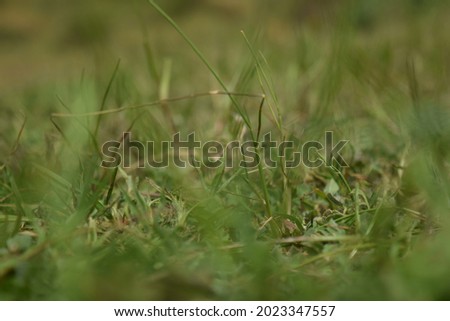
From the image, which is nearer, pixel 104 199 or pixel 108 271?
pixel 108 271

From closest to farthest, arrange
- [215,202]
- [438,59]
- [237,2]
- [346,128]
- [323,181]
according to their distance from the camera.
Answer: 1. [215,202]
2. [323,181]
3. [346,128]
4. [438,59]
5. [237,2]

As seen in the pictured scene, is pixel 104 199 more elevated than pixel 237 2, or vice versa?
pixel 104 199

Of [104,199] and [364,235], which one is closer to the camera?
[364,235]

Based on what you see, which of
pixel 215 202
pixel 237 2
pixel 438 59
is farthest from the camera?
pixel 237 2

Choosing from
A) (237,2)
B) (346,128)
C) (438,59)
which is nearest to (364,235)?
(346,128)

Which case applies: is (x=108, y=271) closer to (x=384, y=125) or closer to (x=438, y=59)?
(x=384, y=125)

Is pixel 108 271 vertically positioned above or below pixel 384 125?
above

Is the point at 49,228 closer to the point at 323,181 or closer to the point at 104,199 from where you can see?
the point at 104,199

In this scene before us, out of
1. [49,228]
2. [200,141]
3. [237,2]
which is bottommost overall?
[237,2]
